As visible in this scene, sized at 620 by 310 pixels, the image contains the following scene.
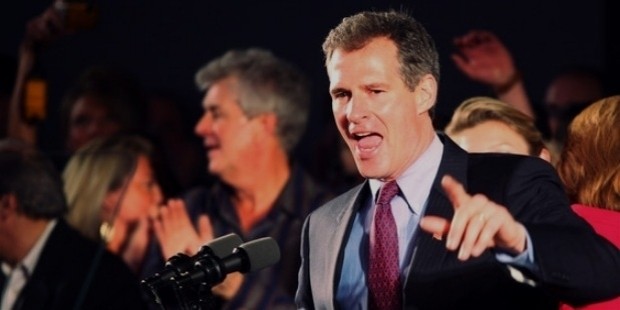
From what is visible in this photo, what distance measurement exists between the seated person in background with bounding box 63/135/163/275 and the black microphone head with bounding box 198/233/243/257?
189cm

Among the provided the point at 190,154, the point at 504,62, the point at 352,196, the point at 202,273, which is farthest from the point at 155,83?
the point at 202,273

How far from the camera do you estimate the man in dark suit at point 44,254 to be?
5004 millimetres

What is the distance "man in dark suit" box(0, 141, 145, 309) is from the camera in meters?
5.00

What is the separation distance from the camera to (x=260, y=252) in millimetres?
3391

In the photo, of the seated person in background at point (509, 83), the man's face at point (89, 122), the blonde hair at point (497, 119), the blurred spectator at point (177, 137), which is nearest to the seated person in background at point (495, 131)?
the blonde hair at point (497, 119)

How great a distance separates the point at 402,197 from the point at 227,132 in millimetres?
1922

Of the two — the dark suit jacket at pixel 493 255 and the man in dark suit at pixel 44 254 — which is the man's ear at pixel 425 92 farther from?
the man in dark suit at pixel 44 254

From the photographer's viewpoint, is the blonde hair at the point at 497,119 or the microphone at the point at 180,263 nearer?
the microphone at the point at 180,263

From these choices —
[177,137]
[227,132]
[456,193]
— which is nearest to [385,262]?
[456,193]

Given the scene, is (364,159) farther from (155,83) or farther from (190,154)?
(155,83)

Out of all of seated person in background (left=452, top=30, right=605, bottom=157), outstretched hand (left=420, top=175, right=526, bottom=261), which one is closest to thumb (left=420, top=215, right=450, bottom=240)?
outstretched hand (left=420, top=175, right=526, bottom=261)

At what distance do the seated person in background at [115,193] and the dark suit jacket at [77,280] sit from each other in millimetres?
148

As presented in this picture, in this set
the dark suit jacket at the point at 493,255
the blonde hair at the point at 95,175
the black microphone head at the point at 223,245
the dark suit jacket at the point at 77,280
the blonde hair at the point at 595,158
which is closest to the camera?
the dark suit jacket at the point at 493,255

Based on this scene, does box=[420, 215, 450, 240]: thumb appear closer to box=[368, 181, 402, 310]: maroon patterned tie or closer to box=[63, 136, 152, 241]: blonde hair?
box=[368, 181, 402, 310]: maroon patterned tie
